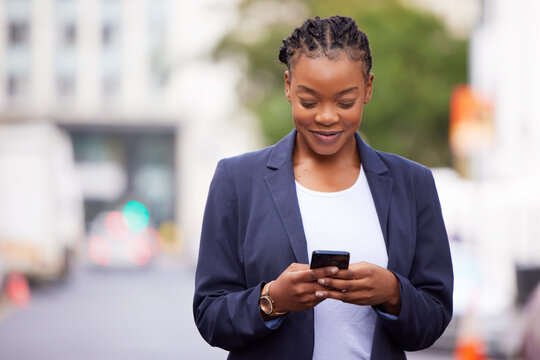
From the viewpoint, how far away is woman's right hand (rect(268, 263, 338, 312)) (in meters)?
2.09

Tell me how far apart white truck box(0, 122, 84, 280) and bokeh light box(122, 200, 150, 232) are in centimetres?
2385

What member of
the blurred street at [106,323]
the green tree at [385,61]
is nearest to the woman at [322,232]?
the blurred street at [106,323]

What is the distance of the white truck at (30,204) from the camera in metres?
19.2

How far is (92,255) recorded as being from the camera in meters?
26.0

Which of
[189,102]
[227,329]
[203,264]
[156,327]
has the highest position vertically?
[189,102]

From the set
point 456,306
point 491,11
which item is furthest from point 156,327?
point 491,11

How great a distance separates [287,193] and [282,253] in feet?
0.54

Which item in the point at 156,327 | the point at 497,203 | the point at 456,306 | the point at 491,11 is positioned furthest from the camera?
the point at 491,11

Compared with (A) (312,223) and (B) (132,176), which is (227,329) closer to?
(A) (312,223)

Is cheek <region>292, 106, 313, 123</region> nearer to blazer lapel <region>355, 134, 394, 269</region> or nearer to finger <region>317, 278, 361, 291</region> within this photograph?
blazer lapel <region>355, 134, 394, 269</region>

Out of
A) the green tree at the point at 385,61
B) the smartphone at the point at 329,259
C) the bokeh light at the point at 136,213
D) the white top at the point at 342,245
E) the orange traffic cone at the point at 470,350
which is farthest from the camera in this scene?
the bokeh light at the point at 136,213

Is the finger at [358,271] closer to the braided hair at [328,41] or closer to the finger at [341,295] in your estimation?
the finger at [341,295]

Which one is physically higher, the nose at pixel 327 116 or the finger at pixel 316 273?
the nose at pixel 327 116

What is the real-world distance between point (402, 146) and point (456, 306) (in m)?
21.0
